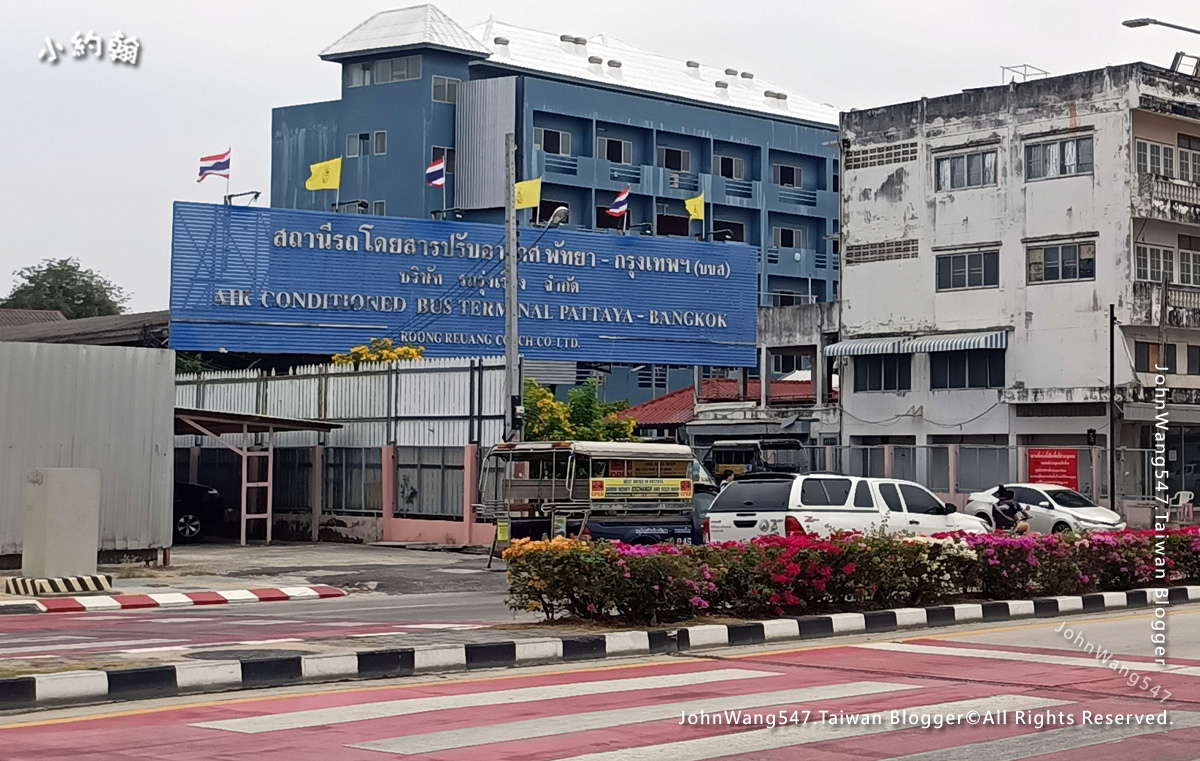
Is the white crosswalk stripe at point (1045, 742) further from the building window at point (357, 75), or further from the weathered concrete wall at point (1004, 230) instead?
the building window at point (357, 75)

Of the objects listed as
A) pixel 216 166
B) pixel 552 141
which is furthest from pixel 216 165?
pixel 552 141

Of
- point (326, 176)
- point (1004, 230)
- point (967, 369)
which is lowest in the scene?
point (967, 369)

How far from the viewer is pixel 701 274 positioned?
168 feet

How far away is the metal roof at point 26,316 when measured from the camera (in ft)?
263

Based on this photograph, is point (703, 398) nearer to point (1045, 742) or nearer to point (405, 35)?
point (405, 35)

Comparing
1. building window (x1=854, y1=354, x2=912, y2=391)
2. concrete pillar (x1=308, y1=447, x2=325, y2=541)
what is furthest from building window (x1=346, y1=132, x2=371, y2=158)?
concrete pillar (x1=308, y1=447, x2=325, y2=541)

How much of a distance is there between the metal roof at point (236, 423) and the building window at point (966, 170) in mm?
25516

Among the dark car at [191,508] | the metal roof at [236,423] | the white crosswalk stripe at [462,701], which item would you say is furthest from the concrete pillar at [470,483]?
the white crosswalk stripe at [462,701]

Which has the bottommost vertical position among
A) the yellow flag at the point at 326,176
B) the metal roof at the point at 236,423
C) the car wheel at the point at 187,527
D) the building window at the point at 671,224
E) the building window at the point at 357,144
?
the car wheel at the point at 187,527

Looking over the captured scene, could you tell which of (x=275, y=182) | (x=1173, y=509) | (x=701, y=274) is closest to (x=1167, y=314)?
(x=1173, y=509)

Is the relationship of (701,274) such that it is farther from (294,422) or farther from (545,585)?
(545,585)

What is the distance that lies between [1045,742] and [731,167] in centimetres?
6423

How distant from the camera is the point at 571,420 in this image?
39.3m

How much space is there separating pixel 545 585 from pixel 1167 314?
124 ft
